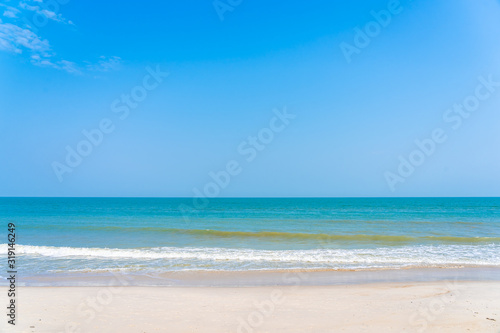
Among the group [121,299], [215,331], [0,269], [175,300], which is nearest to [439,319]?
[215,331]

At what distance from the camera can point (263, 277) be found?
12117 mm

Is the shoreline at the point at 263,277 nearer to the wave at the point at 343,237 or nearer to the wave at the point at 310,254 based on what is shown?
the wave at the point at 310,254

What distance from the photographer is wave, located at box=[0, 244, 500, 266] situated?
1524 centimetres

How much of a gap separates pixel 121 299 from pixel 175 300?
1.41m

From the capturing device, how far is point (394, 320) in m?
7.48

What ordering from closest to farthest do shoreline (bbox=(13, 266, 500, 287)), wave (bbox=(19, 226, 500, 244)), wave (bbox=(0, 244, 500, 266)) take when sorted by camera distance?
1. shoreline (bbox=(13, 266, 500, 287))
2. wave (bbox=(0, 244, 500, 266))
3. wave (bbox=(19, 226, 500, 244))

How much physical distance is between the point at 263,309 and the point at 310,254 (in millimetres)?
9120

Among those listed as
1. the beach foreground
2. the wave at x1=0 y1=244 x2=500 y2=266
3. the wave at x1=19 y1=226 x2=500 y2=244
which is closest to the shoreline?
the beach foreground

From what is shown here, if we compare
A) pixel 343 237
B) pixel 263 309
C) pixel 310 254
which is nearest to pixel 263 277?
pixel 263 309

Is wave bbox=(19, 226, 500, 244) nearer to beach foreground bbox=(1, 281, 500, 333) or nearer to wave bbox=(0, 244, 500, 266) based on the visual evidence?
wave bbox=(0, 244, 500, 266)

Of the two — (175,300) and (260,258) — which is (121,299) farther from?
(260,258)

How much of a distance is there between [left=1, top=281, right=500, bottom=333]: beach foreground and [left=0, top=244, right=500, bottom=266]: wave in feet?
15.0

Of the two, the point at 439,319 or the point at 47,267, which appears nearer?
the point at 439,319

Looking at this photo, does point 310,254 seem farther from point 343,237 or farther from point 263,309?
point 263,309
